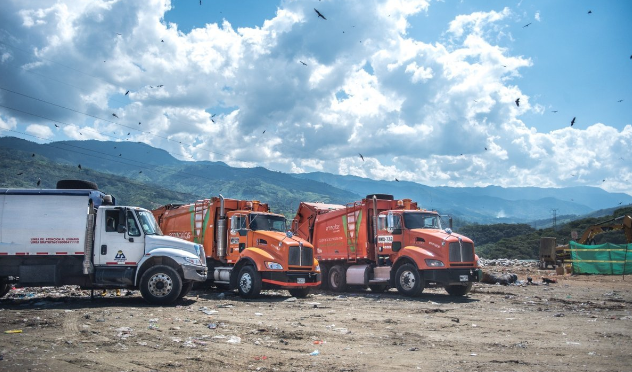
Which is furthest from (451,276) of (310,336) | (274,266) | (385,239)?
(310,336)

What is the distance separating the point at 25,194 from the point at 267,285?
688 cm

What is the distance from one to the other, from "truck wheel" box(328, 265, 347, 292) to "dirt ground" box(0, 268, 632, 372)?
4784 millimetres

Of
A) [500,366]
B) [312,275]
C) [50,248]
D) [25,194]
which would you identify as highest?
[25,194]

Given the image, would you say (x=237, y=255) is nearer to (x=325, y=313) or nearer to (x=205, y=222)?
(x=205, y=222)

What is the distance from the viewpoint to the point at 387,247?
54.5 feet

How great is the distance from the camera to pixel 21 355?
6.26m

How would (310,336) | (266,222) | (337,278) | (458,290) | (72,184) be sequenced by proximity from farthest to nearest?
(337,278)
(266,222)
(458,290)
(72,184)
(310,336)

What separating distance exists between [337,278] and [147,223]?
26.6ft

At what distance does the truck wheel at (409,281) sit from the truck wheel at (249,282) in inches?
180

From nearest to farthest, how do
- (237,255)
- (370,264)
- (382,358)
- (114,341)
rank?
(382,358)
(114,341)
(237,255)
(370,264)

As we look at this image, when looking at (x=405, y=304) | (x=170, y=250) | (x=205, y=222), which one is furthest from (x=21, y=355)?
(x=205, y=222)

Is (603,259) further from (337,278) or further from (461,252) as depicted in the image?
(337,278)

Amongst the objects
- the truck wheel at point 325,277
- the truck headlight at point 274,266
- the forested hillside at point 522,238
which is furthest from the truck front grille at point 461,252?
the forested hillside at point 522,238

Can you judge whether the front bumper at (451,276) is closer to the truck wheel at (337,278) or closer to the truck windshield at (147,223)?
the truck wheel at (337,278)
